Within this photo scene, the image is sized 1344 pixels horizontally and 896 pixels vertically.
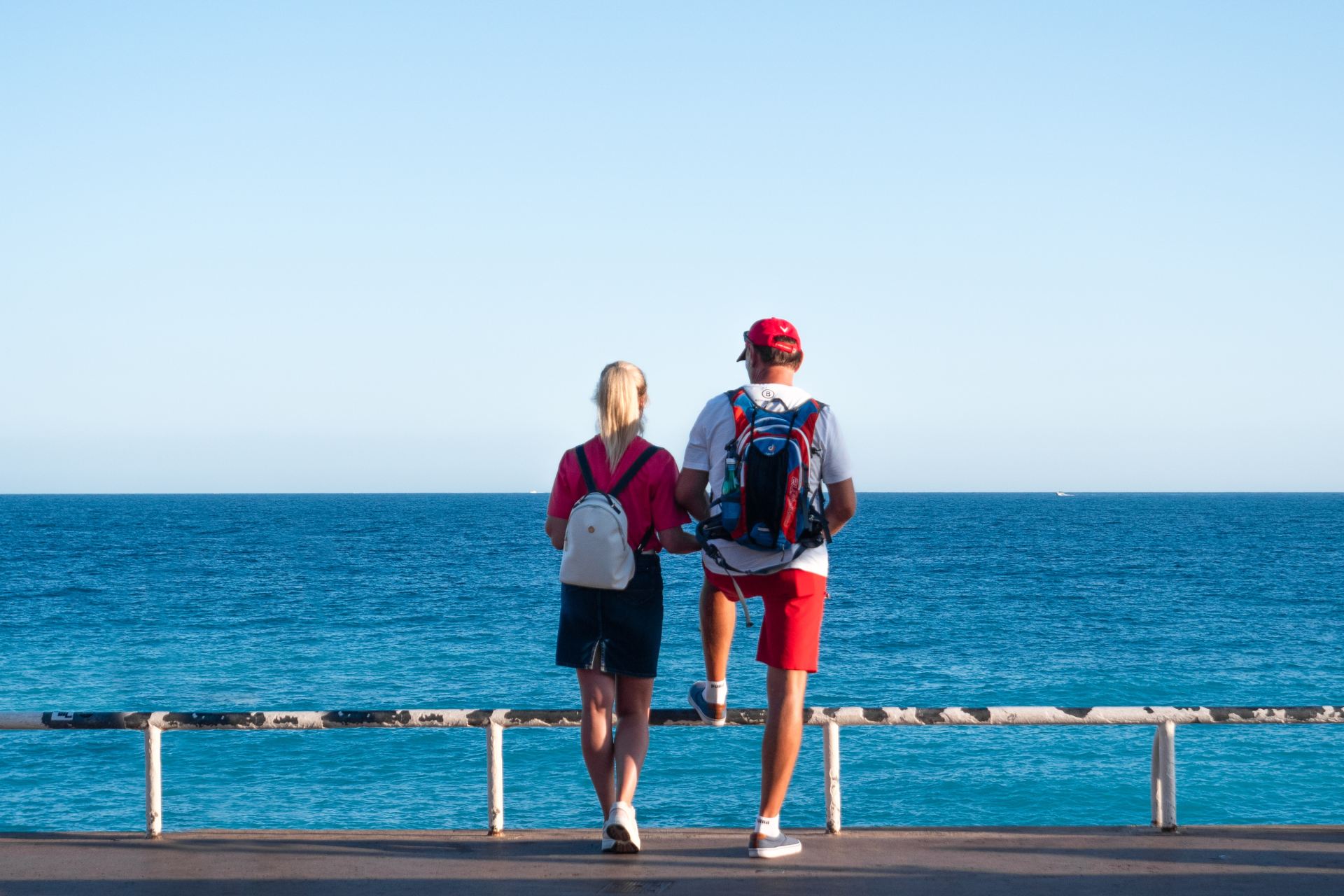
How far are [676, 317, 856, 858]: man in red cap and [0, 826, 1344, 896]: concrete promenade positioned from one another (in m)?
0.36

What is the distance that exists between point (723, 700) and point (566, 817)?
12.5m

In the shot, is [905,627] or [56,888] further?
[905,627]

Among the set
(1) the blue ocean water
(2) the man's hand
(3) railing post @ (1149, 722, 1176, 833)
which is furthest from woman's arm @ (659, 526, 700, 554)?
(1) the blue ocean water

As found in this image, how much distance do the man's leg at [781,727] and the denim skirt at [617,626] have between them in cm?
47

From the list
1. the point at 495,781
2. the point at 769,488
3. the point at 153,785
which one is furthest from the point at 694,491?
the point at 153,785

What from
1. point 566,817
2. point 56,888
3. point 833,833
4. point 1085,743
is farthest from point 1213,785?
point 56,888

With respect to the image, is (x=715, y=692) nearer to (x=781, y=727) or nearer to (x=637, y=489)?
(x=781, y=727)

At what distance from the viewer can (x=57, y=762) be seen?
62.7 feet

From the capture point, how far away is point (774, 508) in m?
4.03

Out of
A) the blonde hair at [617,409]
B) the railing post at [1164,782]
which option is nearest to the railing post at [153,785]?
the blonde hair at [617,409]

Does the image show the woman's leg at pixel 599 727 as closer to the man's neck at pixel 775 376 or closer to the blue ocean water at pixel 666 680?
the man's neck at pixel 775 376

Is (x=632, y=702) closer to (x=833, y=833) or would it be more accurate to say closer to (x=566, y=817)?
(x=833, y=833)

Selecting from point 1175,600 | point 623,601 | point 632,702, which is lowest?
point 1175,600

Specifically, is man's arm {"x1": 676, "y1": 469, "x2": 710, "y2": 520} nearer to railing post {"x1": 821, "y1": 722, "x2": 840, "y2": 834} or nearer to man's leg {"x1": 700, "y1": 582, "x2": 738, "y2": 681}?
man's leg {"x1": 700, "y1": 582, "x2": 738, "y2": 681}
